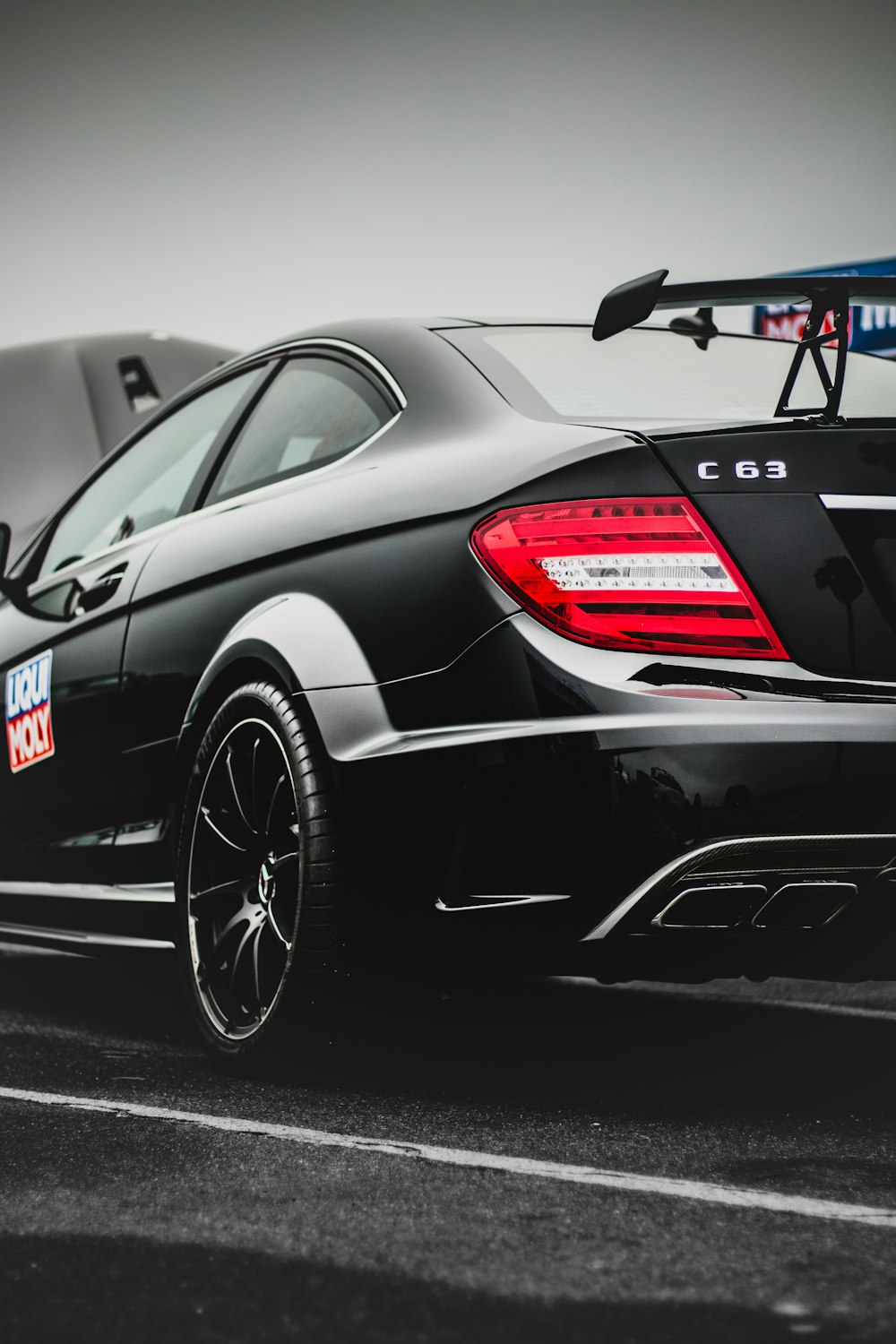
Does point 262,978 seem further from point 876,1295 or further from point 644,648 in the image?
point 876,1295

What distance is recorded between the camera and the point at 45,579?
4523mm

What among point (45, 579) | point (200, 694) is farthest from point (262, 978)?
point (45, 579)

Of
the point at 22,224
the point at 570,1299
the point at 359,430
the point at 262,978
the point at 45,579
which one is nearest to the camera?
the point at 570,1299

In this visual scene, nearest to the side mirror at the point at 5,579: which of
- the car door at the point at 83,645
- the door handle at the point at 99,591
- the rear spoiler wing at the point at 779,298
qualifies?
the car door at the point at 83,645

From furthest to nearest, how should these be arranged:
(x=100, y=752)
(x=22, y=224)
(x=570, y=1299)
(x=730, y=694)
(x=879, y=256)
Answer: (x=22, y=224)
(x=879, y=256)
(x=100, y=752)
(x=730, y=694)
(x=570, y=1299)

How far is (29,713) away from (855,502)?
245 centimetres

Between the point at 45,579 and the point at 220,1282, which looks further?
the point at 45,579

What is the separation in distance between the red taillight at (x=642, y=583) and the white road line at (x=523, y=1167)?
31.5 inches

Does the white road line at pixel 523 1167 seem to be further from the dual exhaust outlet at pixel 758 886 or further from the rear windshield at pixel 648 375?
the rear windshield at pixel 648 375

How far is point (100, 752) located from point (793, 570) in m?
1.93

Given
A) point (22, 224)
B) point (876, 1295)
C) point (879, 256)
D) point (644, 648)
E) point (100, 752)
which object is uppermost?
point (22, 224)

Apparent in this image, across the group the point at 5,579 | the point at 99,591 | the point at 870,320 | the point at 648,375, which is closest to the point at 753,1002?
the point at 648,375

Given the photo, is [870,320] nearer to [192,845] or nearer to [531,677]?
[192,845]

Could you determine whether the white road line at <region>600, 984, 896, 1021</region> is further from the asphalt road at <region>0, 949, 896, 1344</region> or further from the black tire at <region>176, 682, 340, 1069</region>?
the black tire at <region>176, 682, 340, 1069</region>
